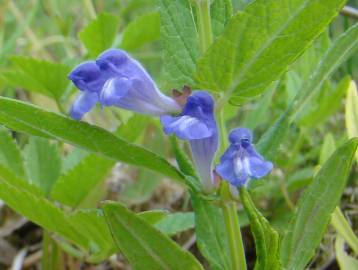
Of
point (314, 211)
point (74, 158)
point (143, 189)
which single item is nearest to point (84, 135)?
point (314, 211)

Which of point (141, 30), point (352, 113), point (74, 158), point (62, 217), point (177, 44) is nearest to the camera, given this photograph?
point (177, 44)

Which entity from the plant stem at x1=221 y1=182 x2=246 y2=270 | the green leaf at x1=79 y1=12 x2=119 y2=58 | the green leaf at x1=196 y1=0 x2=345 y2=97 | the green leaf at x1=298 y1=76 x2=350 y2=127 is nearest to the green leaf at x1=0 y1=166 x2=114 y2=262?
the plant stem at x1=221 y1=182 x2=246 y2=270

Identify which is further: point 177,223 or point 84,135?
point 177,223

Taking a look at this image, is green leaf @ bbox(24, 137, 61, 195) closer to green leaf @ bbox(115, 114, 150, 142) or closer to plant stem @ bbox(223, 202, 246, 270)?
green leaf @ bbox(115, 114, 150, 142)

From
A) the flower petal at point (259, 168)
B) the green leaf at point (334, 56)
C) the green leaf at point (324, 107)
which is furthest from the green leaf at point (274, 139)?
the green leaf at point (324, 107)

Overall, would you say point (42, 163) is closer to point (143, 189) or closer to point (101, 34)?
point (101, 34)

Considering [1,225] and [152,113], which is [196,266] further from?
[1,225]

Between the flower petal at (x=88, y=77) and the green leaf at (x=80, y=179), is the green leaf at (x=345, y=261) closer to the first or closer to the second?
the green leaf at (x=80, y=179)

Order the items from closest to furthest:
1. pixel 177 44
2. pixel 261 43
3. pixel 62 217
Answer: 1. pixel 261 43
2. pixel 177 44
3. pixel 62 217
